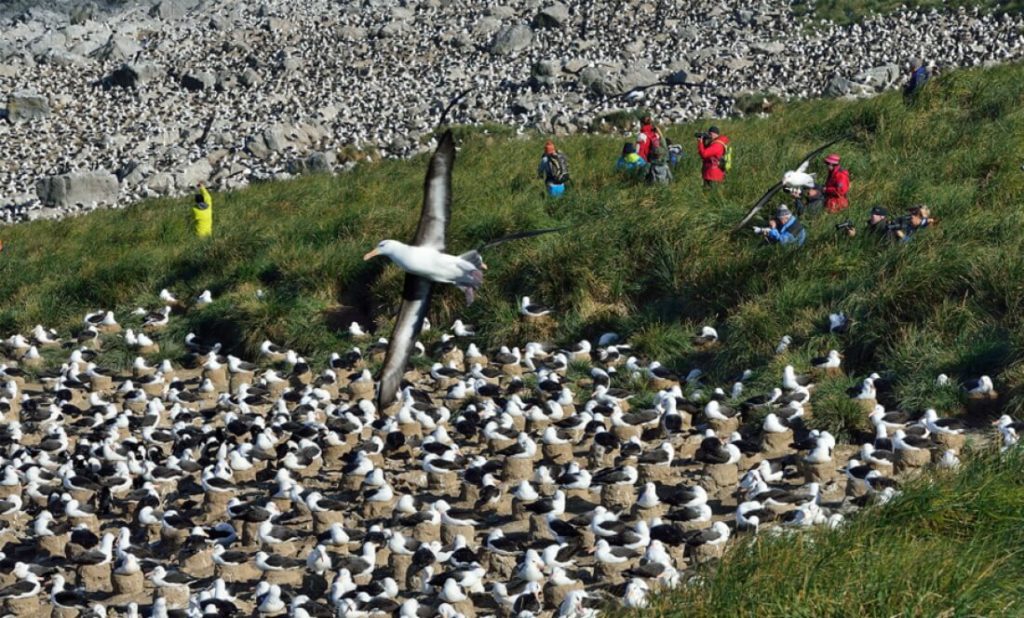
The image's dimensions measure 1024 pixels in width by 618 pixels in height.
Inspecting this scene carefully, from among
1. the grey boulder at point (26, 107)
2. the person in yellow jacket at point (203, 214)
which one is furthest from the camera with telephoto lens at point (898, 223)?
the grey boulder at point (26, 107)

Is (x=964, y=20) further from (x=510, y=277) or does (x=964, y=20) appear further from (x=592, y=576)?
(x=592, y=576)

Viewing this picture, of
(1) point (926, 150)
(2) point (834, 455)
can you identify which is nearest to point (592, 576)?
(2) point (834, 455)

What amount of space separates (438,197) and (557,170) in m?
10.8

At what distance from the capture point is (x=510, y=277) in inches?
784

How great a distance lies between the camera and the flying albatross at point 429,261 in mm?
11820

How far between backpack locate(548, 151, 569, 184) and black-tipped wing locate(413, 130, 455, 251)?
1058cm

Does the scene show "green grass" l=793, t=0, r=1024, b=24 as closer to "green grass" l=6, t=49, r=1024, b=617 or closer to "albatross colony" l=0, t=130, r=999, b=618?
"green grass" l=6, t=49, r=1024, b=617

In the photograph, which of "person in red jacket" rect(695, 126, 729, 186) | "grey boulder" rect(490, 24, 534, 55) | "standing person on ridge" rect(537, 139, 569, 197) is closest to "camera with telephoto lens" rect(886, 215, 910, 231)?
"person in red jacket" rect(695, 126, 729, 186)

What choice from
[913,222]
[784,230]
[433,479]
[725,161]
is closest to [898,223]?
[913,222]

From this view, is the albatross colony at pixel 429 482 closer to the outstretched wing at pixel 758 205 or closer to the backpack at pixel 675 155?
the outstretched wing at pixel 758 205

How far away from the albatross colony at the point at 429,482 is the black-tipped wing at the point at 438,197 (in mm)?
2797

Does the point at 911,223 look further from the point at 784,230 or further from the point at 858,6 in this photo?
the point at 858,6

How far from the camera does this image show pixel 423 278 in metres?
12.3

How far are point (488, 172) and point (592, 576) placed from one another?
14.0 m
